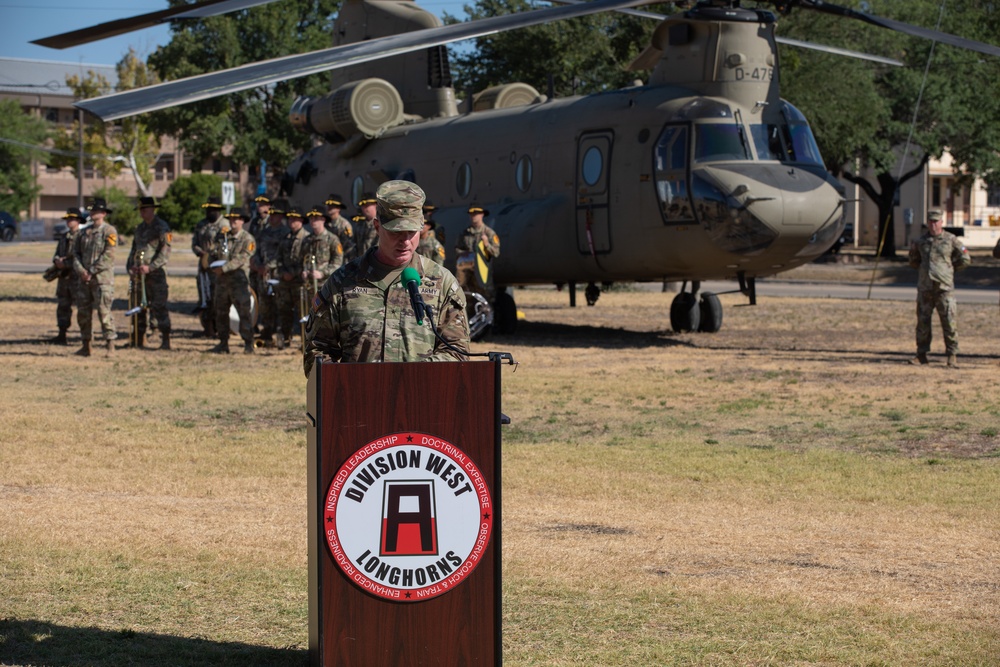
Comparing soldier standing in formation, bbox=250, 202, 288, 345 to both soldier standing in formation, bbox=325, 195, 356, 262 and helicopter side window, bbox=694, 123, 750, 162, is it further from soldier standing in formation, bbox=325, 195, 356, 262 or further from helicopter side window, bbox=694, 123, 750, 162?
helicopter side window, bbox=694, 123, 750, 162

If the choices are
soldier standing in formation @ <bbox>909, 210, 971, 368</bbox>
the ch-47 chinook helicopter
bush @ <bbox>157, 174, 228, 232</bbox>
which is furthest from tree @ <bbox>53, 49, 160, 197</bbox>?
soldier standing in formation @ <bbox>909, 210, 971, 368</bbox>

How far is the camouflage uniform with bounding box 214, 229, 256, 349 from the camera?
17219mm

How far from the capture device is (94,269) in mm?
16641

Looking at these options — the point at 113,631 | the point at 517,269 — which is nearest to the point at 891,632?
the point at 113,631

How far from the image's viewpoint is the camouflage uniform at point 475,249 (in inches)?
730

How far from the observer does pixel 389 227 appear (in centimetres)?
514

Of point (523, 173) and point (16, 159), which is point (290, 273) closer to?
point (523, 173)

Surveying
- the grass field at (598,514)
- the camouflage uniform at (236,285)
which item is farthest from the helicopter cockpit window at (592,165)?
the camouflage uniform at (236,285)

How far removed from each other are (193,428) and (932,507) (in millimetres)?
6174

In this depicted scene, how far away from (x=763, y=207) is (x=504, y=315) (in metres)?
4.99

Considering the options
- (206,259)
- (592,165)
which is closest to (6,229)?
(206,259)

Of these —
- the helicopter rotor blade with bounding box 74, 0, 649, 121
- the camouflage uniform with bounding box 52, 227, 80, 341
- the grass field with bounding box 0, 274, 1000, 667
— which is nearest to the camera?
the grass field with bounding box 0, 274, 1000, 667

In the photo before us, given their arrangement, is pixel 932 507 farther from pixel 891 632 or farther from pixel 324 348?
pixel 324 348

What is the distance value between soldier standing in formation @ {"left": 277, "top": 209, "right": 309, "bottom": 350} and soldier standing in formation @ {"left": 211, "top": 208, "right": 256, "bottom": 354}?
499mm
